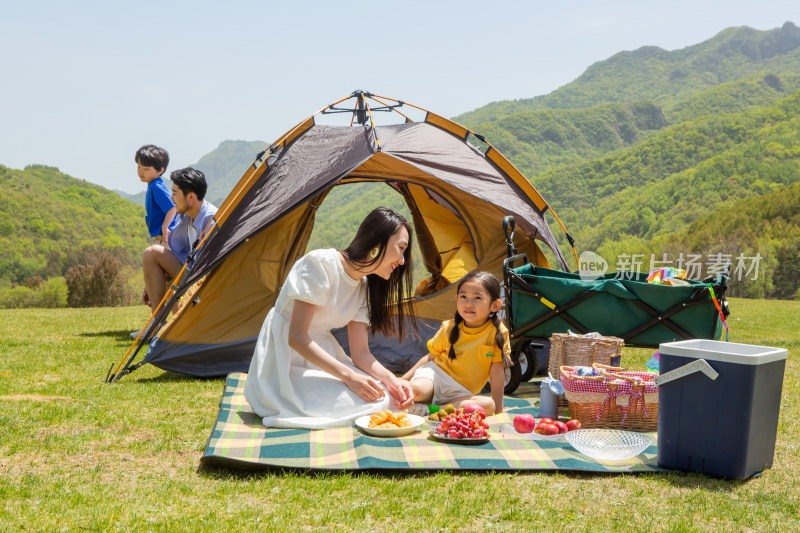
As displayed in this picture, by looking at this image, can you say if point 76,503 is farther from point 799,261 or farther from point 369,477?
point 799,261

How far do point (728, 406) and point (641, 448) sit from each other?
1.25 ft

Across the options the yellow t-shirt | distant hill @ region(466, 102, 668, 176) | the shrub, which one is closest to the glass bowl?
the yellow t-shirt

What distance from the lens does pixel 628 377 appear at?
9.70 ft

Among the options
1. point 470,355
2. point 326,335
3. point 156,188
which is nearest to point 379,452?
point 326,335

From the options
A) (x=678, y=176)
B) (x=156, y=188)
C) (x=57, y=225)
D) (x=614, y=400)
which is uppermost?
(x=678, y=176)

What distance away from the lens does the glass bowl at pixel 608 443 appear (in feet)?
8.06

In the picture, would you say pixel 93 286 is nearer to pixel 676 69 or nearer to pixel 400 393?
pixel 400 393

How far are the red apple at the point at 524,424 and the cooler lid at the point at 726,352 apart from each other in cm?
69

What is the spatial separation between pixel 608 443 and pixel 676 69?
9498 centimetres

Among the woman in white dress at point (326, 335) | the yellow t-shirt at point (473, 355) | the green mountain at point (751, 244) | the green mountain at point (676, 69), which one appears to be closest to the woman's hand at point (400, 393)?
the woman in white dress at point (326, 335)

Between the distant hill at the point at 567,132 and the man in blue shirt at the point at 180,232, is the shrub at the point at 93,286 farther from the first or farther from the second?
the distant hill at the point at 567,132

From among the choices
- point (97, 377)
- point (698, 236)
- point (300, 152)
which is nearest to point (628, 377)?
point (300, 152)

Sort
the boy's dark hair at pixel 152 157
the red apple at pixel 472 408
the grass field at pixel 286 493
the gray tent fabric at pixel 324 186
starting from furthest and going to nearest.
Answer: the boy's dark hair at pixel 152 157 → the gray tent fabric at pixel 324 186 → the red apple at pixel 472 408 → the grass field at pixel 286 493

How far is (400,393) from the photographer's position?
2.97 metres
